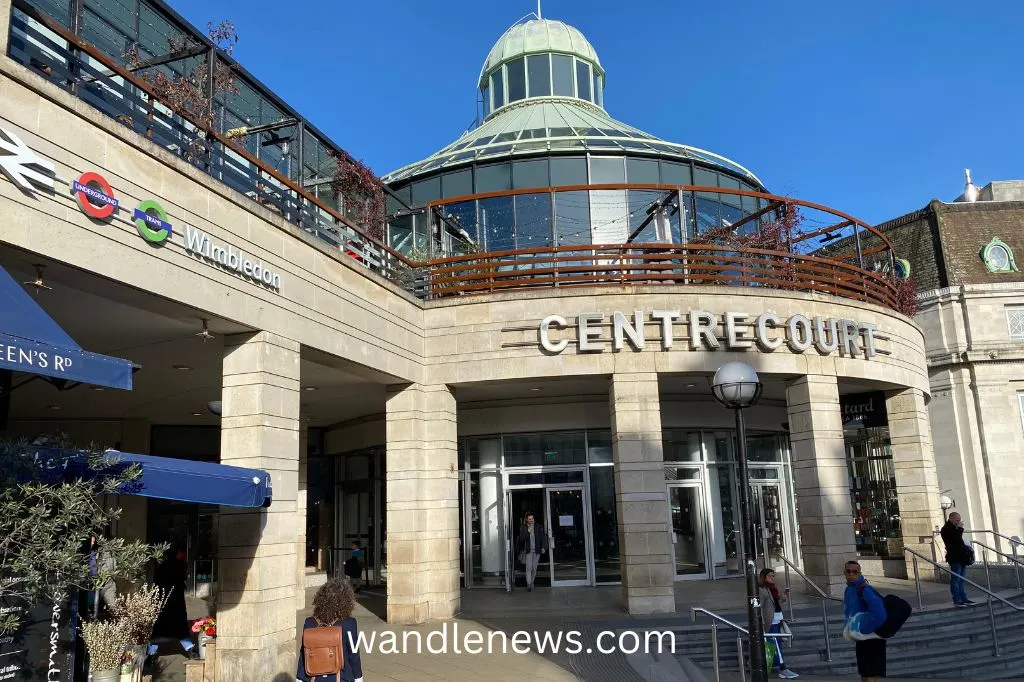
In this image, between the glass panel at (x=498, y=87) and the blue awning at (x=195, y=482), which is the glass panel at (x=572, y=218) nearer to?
the glass panel at (x=498, y=87)

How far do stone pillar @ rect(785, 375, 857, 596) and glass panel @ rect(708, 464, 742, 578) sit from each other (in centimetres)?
323

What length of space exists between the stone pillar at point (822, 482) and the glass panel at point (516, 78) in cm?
2029

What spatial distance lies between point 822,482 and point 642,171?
1248cm

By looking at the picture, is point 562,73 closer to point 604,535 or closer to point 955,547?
point 604,535

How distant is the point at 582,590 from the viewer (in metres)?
16.4

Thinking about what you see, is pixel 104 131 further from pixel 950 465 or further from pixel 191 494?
pixel 950 465

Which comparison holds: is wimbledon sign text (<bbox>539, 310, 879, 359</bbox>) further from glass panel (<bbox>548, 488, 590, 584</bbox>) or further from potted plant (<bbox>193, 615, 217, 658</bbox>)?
potted plant (<bbox>193, 615, 217, 658</bbox>)

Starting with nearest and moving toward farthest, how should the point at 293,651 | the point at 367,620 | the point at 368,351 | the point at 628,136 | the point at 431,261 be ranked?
the point at 293,651 → the point at 368,351 → the point at 367,620 → the point at 431,261 → the point at 628,136

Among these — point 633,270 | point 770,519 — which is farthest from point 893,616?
point 770,519

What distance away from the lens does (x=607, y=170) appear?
23750mm

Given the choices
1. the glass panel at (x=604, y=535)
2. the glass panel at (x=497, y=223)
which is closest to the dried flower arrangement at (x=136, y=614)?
the glass panel at (x=604, y=535)

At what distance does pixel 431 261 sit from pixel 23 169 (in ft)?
27.4

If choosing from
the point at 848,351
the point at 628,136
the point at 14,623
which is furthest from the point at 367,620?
the point at 628,136

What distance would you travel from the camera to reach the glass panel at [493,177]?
77.7 feet
